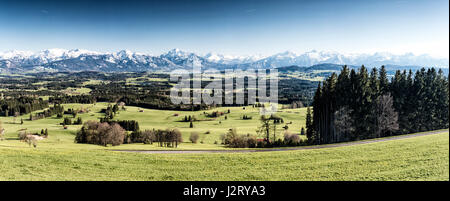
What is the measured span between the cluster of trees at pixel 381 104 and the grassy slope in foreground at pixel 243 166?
25076 mm

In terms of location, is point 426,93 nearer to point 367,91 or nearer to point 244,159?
point 367,91

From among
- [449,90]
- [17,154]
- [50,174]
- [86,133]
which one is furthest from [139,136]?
[449,90]

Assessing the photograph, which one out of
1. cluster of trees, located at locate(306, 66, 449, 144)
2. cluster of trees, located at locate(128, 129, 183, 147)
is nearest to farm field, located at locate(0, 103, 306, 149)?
cluster of trees, located at locate(128, 129, 183, 147)

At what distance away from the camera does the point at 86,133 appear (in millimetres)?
70875

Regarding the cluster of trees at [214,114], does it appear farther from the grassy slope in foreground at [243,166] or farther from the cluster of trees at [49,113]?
the grassy slope in foreground at [243,166]

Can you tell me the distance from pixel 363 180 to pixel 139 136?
8149 cm

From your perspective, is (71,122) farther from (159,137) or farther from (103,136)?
(103,136)

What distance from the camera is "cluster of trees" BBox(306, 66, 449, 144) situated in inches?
1655

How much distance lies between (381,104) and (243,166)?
129 feet

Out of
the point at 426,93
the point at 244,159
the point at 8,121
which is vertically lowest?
the point at 8,121

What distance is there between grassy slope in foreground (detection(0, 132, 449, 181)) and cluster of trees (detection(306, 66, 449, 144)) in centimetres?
2508

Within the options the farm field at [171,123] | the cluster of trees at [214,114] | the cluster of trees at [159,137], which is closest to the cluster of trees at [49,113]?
the farm field at [171,123]
